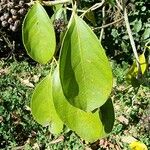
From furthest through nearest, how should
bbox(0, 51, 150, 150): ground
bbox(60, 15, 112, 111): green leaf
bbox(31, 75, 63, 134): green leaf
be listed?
bbox(0, 51, 150, 150): ground → bbox(31, 75, 63, 134): green leaf → bbox(60, 15, 112, 111): green leaf

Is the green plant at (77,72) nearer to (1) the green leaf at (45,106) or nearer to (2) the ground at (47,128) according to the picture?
(1) the green leaf at (45,106)

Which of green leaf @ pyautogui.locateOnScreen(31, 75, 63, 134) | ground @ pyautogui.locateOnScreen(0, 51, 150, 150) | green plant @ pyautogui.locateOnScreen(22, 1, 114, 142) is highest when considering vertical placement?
green plant @ pyautogui.locateOnScreen(22, 1, 114, 142)

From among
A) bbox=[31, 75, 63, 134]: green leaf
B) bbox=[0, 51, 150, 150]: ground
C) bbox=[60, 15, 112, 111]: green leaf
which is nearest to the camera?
bbox=[60, 15, 112, 111]: green leaf

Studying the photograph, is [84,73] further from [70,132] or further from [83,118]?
[70,132]

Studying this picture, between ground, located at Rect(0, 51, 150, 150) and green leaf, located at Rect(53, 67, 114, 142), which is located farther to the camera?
ground, located at Rect(0, 51, 150, 150)

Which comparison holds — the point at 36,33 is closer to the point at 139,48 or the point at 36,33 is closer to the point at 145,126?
the point at 145,126

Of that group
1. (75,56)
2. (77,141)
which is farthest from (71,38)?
(77,141)

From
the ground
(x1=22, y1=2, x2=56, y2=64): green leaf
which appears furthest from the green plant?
the ground

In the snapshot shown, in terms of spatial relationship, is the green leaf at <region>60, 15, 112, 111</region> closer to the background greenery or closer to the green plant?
the green plant

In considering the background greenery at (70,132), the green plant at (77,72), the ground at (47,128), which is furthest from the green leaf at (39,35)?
the ground at (47,128)
